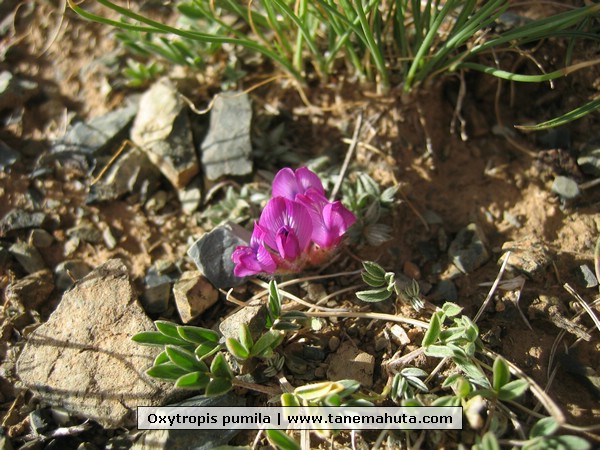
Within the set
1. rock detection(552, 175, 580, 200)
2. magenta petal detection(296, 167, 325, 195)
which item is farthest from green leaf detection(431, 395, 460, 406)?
rock detection(552, 175, 580, 200)

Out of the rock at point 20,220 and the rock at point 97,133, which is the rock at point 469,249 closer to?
the rock at point 97,133

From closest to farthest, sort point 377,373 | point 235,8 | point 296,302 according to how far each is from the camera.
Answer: point 377,373, point 296,302, point 235,8

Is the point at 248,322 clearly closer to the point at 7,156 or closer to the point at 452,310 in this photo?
the point at 452,310

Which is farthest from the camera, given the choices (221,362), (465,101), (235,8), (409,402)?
(465,101)

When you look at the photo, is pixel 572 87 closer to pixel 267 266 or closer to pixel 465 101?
pixel 465 101

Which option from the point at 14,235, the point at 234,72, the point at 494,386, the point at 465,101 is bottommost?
the point at 494,386

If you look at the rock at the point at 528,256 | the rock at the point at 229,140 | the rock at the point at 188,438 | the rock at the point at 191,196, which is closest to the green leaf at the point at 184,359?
the rock at the point at 188,438

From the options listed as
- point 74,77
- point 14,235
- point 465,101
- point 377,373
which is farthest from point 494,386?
point 74,77
